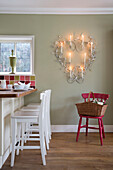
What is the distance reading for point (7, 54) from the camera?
4.12m

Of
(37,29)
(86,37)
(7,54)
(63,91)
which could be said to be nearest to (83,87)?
(63,91)

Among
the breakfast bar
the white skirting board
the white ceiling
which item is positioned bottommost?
the white skirting board

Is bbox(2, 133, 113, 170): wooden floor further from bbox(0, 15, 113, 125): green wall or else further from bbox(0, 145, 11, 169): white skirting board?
bbox(0, 15, 113, 125): green wall

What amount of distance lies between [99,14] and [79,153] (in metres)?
2.83

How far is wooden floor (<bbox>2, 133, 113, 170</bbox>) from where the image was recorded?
2.29 m

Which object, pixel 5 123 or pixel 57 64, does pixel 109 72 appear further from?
pixel 5 123

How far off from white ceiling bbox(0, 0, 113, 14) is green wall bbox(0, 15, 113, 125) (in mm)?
101

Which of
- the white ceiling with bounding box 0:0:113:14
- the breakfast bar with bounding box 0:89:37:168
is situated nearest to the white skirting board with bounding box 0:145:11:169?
the breakfast bar with bounding box 0:89:37:168

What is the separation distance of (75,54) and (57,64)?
438 mm

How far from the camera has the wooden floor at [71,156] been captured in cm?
229

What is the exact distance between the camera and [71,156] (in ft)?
8.50

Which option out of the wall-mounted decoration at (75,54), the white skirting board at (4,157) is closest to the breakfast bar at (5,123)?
the white skirting board at (4,157)

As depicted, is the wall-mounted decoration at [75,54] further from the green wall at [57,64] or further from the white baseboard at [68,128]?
the white baseboard at [68,128]

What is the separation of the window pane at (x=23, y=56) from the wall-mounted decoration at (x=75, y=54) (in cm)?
65
